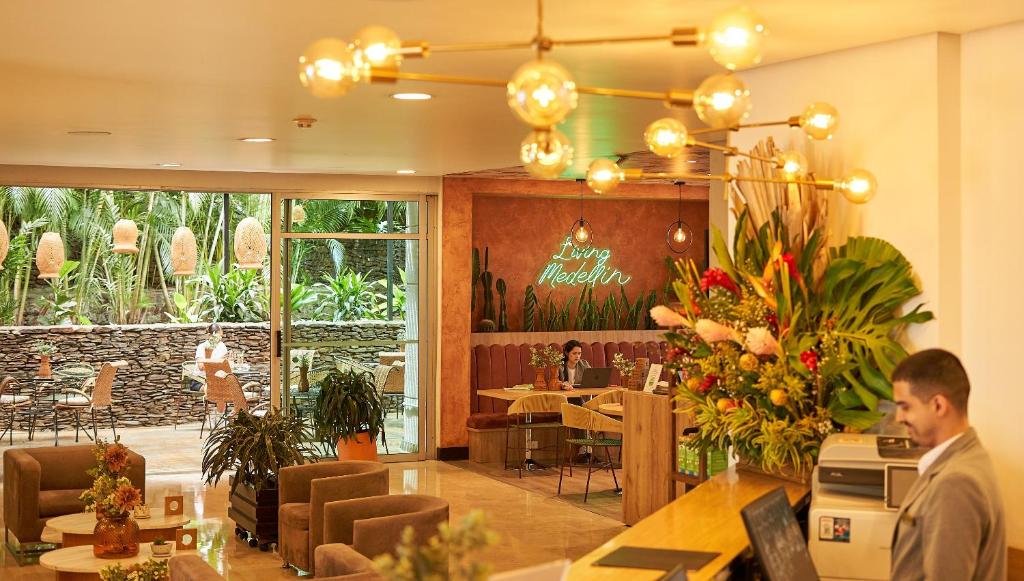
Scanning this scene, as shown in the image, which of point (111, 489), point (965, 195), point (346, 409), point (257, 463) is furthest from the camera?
point (346, 409)

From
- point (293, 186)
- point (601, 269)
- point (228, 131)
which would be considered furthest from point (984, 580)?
point (601, 269)

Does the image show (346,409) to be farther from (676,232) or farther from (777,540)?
(777,540)

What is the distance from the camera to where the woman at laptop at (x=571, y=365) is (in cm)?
1167

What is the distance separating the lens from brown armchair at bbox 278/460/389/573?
711cm

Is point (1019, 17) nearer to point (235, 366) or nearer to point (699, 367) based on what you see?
point (699, 367)

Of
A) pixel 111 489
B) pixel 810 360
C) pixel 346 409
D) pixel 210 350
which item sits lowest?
pixel 111 489

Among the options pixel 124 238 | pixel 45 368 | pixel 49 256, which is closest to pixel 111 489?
pixel 124 238

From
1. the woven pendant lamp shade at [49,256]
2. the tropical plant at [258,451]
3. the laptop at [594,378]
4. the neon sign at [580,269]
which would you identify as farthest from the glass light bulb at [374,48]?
the woven pendant lamp shade at [49,256]

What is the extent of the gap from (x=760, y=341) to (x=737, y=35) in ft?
7.14

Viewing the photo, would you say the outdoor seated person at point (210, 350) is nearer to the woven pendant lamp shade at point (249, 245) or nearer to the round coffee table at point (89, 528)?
the woven pendant lamp shade at point (249, 245)

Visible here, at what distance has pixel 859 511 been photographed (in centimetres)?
373

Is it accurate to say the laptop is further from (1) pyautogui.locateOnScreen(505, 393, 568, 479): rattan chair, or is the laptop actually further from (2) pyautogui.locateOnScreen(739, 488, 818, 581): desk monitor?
(2) pyautogui.locateOnScreen(739, 488, 818, 581): desk monitor

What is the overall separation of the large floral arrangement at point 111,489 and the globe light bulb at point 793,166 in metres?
3.92

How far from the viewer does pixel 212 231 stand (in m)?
17.8
